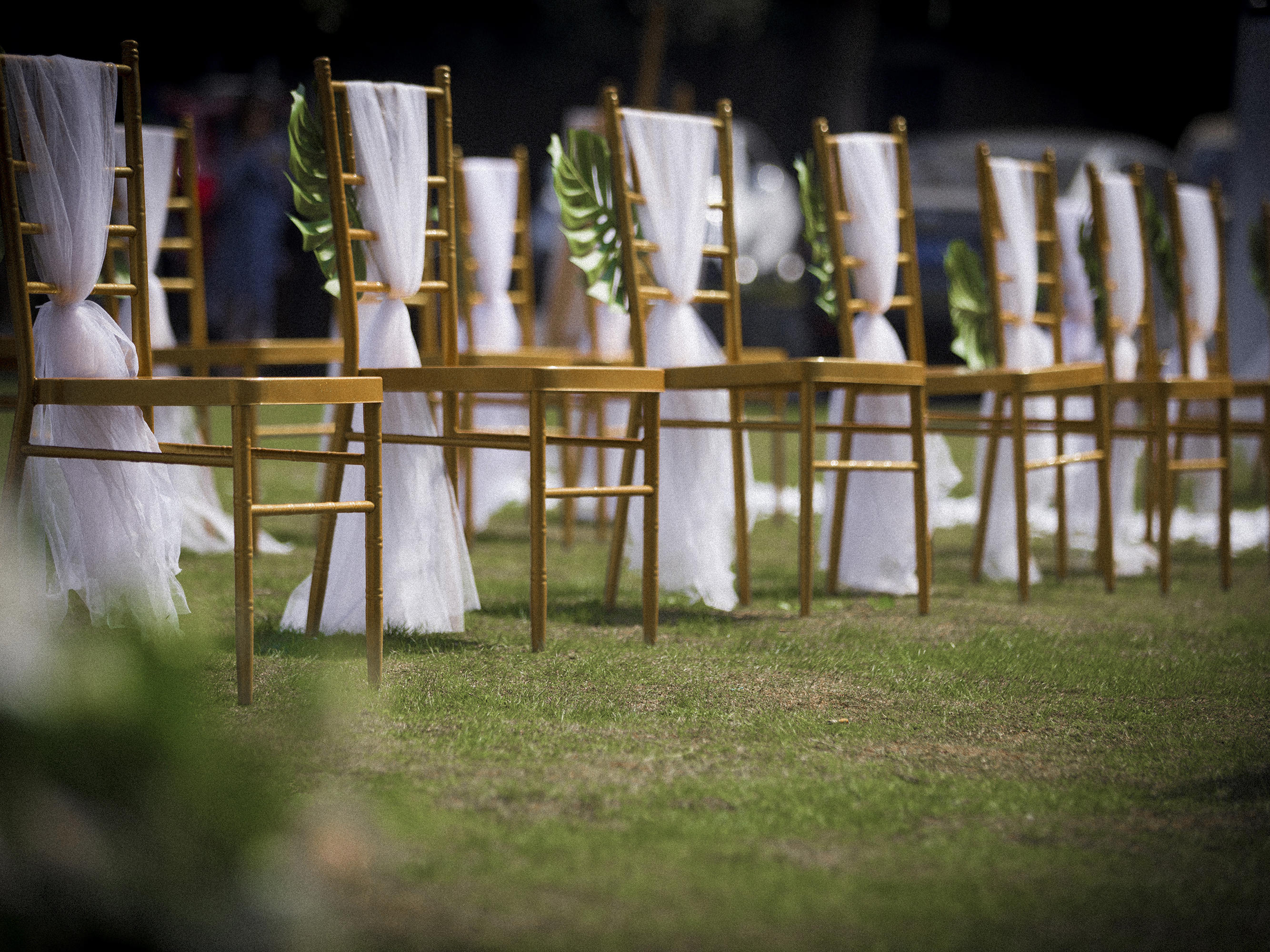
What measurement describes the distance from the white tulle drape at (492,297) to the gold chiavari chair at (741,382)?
129 centimetres

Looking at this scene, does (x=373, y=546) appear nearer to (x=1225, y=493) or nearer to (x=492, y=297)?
(x=1225, y=493)

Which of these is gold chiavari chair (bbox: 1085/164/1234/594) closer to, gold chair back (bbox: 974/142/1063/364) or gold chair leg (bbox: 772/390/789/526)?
gold chair back (bbox: 974/142/1063/364)

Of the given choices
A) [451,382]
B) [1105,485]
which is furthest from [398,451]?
[1105,485]

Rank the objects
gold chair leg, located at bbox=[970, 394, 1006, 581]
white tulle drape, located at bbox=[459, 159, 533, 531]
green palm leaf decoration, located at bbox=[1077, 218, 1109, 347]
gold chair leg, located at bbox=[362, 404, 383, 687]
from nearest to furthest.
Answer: gold chair leg, located at bbox=[362, 404, 383, 687] → gold chair leg, located at bbox=[970, 394, 1006, 581] → green palm leaf decoration, located at bbox=[1077, 218, 1109, 347] → white tulle drape, located at bbox=[459, 159, 533, 531]

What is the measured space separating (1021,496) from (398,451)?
1622 millimetres

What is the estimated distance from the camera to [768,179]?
37.1 feet

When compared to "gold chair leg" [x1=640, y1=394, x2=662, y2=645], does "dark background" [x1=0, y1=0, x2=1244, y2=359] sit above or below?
above

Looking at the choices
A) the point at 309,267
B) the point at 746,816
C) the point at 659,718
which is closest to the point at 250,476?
the point at 659,718

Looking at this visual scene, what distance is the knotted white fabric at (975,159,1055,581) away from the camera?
13.8 ft

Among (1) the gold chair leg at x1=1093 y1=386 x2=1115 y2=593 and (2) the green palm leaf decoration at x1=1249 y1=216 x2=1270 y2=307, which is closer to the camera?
(1) the gold chair leg at x1=1093 y1=386 x2=1115 y2=593

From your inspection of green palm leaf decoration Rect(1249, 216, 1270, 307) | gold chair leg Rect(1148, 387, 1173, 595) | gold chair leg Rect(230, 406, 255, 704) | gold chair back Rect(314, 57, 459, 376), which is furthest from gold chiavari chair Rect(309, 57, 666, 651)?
green palm leaf decoration Rect(1249, 216, 1270, 307)

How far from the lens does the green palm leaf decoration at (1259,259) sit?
214 inches

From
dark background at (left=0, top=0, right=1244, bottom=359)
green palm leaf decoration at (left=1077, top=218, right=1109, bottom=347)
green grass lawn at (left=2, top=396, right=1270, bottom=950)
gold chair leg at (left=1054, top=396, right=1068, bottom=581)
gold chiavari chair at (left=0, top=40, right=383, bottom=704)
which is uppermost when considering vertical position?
dark background at (left=0, top=0, right=1244, bottom=359)

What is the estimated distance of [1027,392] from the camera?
3.80 metres
